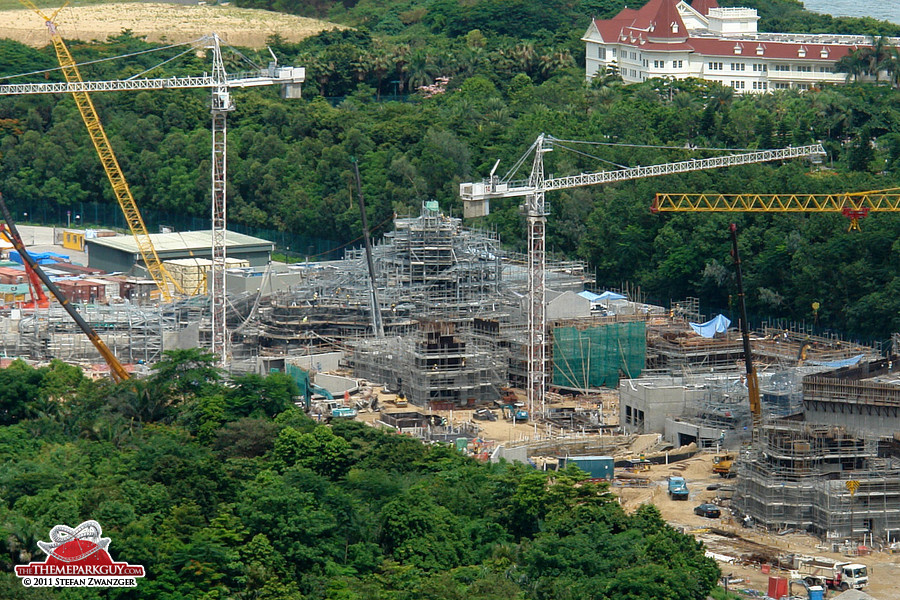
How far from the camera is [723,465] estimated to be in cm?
7781

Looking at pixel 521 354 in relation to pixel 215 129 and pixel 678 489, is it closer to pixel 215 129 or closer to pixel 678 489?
pixel 678 489

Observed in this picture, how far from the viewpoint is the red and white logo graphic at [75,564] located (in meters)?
55.5

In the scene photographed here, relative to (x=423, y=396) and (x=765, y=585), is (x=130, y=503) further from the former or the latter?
(x=423, y=396)

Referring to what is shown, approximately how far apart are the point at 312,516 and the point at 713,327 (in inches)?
1597

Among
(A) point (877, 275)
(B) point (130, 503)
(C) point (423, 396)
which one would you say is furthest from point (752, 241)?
(B) point (130, 503)

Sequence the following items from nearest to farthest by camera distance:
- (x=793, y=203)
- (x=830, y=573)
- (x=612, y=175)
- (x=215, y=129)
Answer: (x=830, y=573) < (x=612, y=175) < (x=793, y=203) < (x=215, y=129)

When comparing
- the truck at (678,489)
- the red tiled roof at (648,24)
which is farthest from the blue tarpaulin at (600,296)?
the red tiled roof at (648,24)

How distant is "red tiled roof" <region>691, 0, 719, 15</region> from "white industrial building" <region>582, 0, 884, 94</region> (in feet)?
29.1

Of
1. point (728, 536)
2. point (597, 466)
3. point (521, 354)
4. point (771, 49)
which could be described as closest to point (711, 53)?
point (771, 49)

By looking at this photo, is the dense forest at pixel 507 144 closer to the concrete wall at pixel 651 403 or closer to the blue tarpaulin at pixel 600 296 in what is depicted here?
the blue tarpaulin at pixel 600 296

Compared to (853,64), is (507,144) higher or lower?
lower

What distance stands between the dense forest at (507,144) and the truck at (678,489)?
1099 inches

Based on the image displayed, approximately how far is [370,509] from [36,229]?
8004cm

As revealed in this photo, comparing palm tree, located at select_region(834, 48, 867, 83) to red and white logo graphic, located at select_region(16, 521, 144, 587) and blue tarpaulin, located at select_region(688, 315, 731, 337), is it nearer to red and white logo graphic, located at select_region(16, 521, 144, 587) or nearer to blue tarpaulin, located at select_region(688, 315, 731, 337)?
blue tarpaulin, located at select_region(688, 315, 731, 337)
